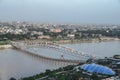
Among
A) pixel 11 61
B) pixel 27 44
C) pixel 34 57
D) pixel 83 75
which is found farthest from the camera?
pixel 27 44

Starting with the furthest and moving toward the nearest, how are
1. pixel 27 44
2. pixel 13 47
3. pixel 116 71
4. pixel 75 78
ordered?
pixel 27 44 → pixel 13 47 → pixel 116 71 → pixel 75 78

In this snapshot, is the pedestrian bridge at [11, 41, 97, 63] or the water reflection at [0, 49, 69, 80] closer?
the water reflection at [0, 49, 69, 80]

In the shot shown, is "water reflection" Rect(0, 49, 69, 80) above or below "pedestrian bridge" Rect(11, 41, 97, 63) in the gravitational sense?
above

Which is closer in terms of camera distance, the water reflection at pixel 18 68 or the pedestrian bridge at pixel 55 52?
the water reflection at pixel 18 68

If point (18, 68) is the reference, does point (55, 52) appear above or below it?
below

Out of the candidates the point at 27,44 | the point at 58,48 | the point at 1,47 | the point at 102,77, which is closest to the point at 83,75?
the point at 102,77

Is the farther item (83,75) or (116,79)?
(83,75)

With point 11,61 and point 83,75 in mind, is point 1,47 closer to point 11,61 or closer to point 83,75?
point 11,61
